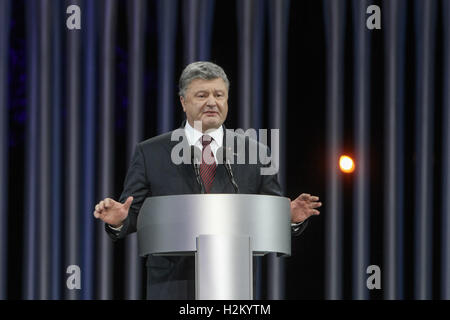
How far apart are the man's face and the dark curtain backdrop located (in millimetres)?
1279

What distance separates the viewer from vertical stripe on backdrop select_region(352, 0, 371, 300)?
13.0 ft

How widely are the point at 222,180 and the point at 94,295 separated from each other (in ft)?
4.95

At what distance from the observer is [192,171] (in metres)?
2.66

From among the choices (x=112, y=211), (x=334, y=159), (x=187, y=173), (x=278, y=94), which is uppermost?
(x=278, y=94)

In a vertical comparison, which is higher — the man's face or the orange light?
the man's face

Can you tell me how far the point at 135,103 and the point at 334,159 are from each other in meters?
0.81

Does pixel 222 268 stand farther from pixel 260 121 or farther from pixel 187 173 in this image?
pixel 260 121
